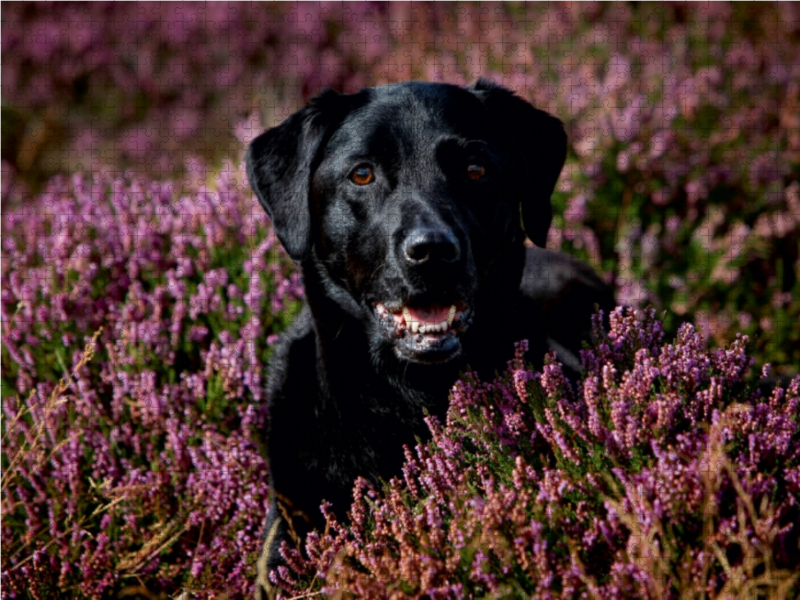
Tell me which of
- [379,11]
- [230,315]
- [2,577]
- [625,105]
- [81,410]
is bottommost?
[2,577]

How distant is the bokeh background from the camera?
3.00 m

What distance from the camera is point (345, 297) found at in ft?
9.30

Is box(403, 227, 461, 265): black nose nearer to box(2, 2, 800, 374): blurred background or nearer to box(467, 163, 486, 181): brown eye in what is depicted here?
box(467, 163, 486, 181): brown eye

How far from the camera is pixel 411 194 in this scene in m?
2.62

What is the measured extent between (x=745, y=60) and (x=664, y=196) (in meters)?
2.14

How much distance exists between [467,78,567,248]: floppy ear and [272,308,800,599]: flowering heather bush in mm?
762

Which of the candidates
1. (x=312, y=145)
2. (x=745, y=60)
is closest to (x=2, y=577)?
(x=312, y=145)

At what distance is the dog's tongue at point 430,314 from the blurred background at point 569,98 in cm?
110

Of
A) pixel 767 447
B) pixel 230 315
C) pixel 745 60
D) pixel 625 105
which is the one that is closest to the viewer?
pixel 767 447

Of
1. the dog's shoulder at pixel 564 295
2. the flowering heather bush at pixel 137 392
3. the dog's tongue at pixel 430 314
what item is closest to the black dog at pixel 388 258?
the dog's tongue at pixel 430 314

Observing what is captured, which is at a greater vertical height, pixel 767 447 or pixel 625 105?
pixel 625 105

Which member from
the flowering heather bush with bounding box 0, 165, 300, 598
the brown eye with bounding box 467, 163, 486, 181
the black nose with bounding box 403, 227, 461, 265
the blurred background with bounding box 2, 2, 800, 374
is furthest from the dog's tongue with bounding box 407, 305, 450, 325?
the blurred background with bounding box 2, 2, 800, 374

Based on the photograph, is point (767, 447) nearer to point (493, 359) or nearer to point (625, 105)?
point (493, 359)

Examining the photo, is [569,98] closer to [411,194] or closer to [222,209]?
[222,209]
